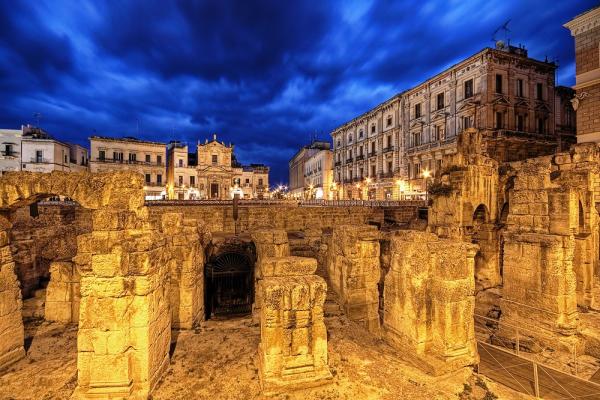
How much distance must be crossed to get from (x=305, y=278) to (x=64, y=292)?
6.01 m

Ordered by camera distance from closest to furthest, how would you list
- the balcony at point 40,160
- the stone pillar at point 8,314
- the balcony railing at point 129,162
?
1. the stone pillar at point 8,314
2. the balcony at point 40,160
3. the balcony railing at point 129,162

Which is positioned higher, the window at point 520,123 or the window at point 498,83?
the window at point 498,83

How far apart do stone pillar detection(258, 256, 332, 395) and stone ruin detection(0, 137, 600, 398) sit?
2cm

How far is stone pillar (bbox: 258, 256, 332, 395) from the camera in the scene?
4.35m

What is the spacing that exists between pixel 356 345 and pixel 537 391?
3.06m

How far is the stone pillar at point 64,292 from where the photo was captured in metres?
6.94

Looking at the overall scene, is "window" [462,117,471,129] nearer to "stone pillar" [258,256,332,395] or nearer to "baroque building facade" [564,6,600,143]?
"baroque building facade" [564,6,600,143]

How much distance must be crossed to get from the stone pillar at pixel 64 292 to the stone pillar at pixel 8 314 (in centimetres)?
126

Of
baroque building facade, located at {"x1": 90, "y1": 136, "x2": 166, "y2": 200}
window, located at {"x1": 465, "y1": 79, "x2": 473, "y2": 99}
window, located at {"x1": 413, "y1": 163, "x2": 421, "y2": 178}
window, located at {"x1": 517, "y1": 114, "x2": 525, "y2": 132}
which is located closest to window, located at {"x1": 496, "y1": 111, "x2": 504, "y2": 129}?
window, located at {"x1": 517, "y1": 114, "x2": 525, "y2": 132}

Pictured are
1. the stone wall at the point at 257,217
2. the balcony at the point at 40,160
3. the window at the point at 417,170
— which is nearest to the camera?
the stone wall at the point at 257,217

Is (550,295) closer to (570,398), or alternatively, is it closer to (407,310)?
(570,398)

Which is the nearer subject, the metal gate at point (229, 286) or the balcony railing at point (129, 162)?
the metal gate at point (229, 286)

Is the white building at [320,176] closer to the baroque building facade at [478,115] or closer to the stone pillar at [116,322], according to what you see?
the baroque building facade at [478,115]

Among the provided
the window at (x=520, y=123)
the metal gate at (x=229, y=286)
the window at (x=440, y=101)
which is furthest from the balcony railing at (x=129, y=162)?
the window at (x=520, y=123)
